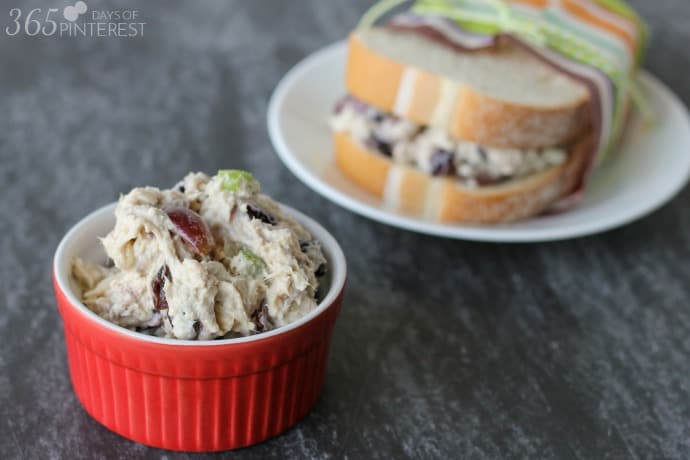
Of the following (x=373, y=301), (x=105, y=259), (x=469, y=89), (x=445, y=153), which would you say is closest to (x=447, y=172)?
(x=445, y=153)

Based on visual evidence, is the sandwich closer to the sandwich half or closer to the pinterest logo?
the sandwich half

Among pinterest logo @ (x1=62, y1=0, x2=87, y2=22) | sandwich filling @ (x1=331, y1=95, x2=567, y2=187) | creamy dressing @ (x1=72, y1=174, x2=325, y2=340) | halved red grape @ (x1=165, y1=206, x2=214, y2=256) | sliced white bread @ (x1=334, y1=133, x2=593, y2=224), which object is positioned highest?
halved red grape @ (x1=165, y1=206, x2=214, y2=256)

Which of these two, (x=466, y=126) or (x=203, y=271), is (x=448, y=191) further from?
(x=203, y=271)

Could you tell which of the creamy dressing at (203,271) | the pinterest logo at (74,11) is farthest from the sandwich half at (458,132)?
the pinterest logo at (74,11)

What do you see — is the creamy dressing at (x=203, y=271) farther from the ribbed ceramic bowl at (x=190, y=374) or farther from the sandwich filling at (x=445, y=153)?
the sandwich filling at (x=445, y=153)

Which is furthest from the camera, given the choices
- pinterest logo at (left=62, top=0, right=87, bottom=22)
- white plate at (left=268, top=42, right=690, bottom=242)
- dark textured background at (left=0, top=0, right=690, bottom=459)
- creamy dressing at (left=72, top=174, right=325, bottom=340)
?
pinterest logo at (left=62, top=0, right=87, bottom=22)

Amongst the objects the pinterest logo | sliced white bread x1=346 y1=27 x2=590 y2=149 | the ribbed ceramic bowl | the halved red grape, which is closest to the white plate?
sliced white bread x1=346 y1=27 x2=590 y2=149

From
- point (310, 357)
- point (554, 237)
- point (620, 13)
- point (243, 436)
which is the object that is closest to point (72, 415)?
point (243, 436)
